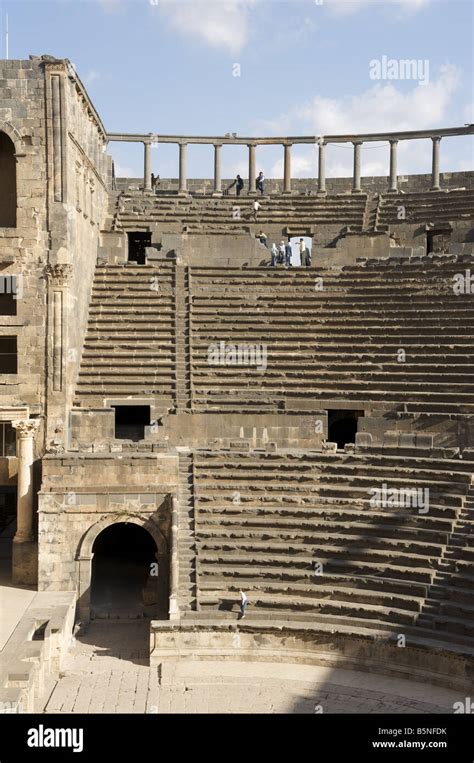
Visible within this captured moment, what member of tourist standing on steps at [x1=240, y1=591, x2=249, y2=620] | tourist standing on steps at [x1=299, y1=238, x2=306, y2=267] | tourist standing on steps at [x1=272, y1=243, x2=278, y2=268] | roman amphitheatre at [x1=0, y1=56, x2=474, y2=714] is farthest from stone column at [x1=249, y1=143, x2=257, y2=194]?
tourist standing on steps at [x1=240, y1=591, x2=249, y2=620]

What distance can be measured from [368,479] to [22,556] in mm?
8872

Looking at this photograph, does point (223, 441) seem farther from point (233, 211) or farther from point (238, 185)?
point (238, 185)

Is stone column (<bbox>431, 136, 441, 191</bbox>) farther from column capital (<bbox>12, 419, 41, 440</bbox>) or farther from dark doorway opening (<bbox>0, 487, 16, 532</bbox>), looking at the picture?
column capital (<bbox>12, 419, 41, 440</bbox>)

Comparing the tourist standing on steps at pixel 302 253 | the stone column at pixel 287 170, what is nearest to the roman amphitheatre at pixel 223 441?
the tourist standing on steps at pixel 302 253

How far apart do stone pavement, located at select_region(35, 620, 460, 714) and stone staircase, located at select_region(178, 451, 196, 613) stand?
1431mm

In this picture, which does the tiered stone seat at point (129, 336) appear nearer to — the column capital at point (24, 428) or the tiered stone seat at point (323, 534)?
the column capital at point (24, 428)

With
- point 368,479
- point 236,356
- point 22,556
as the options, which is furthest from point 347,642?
point 236,356

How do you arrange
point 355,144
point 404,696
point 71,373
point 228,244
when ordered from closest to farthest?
point 404,696 < point 71,373 < point 228,244 < point 355,144

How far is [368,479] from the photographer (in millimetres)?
22469

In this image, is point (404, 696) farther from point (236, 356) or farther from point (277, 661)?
point (236, 356)

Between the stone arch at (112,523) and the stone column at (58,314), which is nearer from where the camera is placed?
the stone arch at (112,523)

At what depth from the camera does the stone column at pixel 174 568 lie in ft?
65.5

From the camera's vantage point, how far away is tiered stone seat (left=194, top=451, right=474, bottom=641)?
20.1 metres

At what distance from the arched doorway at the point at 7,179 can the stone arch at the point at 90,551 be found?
10615 mm
